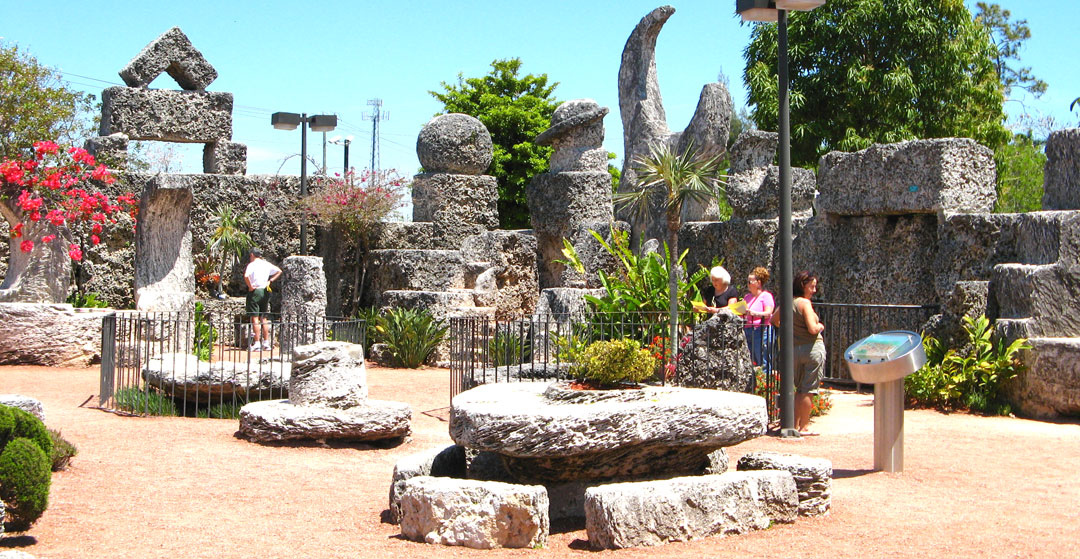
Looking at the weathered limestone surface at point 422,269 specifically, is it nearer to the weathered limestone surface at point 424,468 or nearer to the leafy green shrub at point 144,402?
the leafy green shrub at point 144,402

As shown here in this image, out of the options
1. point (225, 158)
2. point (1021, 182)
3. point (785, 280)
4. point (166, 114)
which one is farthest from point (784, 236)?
point (1021, 182)

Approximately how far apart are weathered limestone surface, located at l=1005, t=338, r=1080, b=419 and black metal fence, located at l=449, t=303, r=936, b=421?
161cm

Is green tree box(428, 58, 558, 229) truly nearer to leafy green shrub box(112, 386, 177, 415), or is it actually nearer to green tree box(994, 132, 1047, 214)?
green tree box(994, 132, 1047, 214)

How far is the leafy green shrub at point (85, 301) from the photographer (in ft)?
48.2

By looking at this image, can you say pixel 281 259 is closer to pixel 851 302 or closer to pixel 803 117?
pixel 851 302

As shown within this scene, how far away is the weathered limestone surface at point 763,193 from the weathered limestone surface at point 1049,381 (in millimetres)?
3707

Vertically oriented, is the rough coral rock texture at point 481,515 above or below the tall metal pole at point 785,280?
below

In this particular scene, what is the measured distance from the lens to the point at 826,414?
1007 cm

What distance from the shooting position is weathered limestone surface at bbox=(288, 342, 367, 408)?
8.54 metres

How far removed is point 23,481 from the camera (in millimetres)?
5340

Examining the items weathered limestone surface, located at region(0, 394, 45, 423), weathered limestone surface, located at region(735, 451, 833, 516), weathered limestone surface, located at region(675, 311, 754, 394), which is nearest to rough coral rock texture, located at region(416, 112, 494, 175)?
weathered limestone surface, located at region(675, 311, 754, 394)

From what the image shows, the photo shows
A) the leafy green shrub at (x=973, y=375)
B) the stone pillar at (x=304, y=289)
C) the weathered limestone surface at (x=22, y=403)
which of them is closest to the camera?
the weathered limestone surface at (x=22, y=403)

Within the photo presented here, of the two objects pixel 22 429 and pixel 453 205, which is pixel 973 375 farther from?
pixel 453 205

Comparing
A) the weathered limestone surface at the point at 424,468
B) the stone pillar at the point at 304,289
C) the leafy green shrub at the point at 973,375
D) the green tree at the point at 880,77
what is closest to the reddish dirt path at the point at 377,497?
the weathered limestone surface at the point at 424,468
